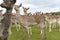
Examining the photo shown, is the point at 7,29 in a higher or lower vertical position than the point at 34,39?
higher

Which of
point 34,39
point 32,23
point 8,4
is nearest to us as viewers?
point 8,4

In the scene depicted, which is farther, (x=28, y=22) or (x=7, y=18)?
(x=28, y=22)

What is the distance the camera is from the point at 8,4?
507 centimetres

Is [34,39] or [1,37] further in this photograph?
[34,39]

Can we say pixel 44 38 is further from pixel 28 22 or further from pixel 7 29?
pixel 7 29

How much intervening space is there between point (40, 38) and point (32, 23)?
3.70 feet

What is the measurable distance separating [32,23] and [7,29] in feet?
35.9

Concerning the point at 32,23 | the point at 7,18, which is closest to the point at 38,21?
the point at 32,23

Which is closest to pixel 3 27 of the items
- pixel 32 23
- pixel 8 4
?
pixel 8 4

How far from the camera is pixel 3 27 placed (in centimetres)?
530

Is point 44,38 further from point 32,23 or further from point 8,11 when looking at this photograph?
point 8,11

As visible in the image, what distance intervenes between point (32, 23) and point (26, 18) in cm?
51

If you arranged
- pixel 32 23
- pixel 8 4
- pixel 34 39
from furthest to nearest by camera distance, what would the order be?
1. pixel 32 23
2. pixel 34 39
3. pixel 8 4

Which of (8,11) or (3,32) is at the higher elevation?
(8,11)
